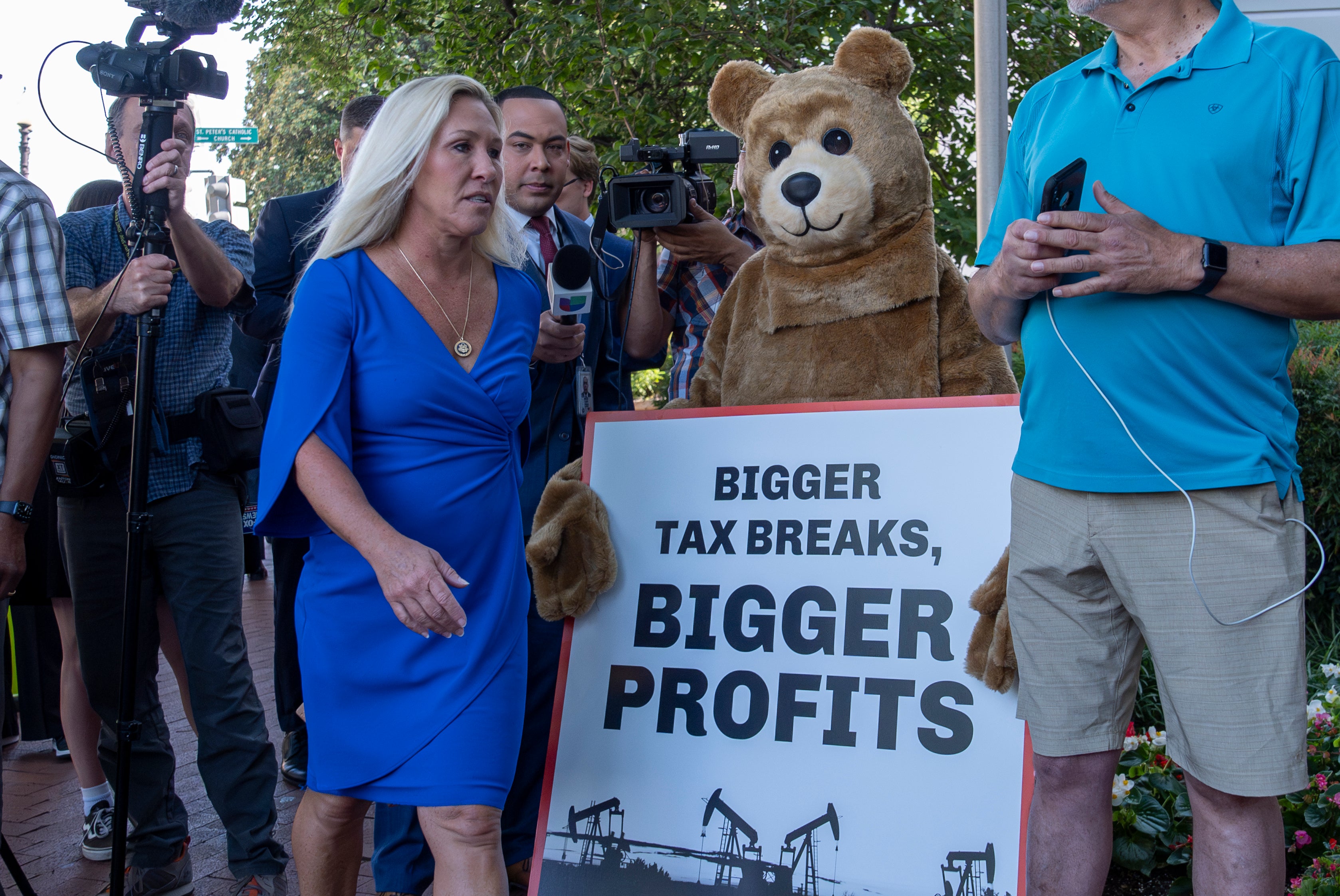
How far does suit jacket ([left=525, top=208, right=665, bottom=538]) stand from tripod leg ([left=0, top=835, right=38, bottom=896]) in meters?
1.53

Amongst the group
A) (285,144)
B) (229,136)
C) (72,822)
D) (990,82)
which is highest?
(285,144)

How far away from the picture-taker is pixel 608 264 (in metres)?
3.57

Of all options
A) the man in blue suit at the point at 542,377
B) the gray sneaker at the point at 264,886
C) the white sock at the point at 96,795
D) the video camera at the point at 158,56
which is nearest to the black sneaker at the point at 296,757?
the white sock at the point at 96,795

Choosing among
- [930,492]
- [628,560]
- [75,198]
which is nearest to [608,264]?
[628,560]

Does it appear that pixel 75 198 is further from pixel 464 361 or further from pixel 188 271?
pixel 464 361

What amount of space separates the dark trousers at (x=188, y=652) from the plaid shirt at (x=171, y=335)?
3.3 inches

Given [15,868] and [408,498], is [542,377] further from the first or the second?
[15,868]

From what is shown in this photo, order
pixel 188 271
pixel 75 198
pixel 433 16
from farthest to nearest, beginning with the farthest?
1. pixel 433 16
2. pixel 75 198
3. pixel 188 271

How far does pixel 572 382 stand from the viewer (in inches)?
131

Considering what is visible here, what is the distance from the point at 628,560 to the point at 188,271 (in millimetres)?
1545

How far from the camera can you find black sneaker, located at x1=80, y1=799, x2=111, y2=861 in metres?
3.72

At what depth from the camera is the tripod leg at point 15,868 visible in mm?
2850

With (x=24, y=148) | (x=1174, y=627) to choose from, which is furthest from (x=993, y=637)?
(x=24, y=148)

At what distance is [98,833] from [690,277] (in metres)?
2.68
